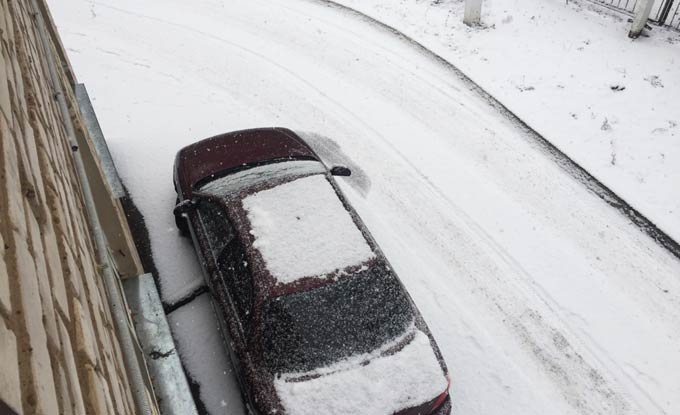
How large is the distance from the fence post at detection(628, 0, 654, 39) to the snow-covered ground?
0.39m

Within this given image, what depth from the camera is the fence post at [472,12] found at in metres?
11.1

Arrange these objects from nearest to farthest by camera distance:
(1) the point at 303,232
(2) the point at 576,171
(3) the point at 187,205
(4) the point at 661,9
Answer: (1) the point at 303,232 → (3) the point at 187,205 → (2) the point at 576,171 → (4) the point at 661,9

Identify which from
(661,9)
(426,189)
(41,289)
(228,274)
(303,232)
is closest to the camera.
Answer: (41,289)

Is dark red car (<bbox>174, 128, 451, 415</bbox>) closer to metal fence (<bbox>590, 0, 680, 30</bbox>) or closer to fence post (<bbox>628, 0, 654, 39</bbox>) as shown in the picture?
fence post (<bbox>628, 0, 654, 39</bbox>)

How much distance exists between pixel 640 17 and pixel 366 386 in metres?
9.82

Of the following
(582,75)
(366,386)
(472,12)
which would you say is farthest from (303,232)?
(472,12)

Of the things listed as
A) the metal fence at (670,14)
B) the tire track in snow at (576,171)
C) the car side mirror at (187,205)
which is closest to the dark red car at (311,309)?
the car side mirror at (187,205)

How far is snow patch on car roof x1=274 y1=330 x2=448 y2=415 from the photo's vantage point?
4.39 metres

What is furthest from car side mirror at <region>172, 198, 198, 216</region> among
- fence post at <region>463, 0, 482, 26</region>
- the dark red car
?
fence post at <region>463, 0, 482, 26</region>

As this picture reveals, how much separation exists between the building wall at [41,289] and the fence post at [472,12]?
10.4 meters

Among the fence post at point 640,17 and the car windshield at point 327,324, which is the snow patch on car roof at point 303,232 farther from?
the fence post at point 640,17

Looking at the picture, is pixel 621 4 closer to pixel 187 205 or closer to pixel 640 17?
pixel 640 17

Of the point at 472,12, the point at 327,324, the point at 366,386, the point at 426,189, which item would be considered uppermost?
the point at 327,324

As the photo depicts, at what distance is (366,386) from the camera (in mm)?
4484
